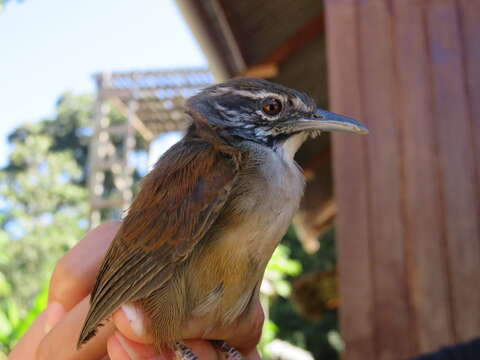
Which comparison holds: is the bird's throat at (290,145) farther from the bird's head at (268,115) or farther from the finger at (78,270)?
the finger at (78,270)

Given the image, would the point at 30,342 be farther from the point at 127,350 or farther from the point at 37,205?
the point at 37,205

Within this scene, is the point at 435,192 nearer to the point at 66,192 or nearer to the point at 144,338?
the point at 144,338

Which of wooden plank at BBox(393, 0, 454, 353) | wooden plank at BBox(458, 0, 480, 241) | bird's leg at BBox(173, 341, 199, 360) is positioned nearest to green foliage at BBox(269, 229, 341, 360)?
wooden plank at BBox(393, 0, 454, 353)

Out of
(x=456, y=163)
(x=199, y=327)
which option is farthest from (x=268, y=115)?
(x=456, y=163)

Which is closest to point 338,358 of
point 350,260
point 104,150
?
point 104,150

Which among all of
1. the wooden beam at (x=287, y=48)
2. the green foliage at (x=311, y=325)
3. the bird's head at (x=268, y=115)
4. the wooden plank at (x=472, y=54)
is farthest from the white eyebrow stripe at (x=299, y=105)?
the green foliage at (x=311, y=325)

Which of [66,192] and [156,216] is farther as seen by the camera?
[66,192]
